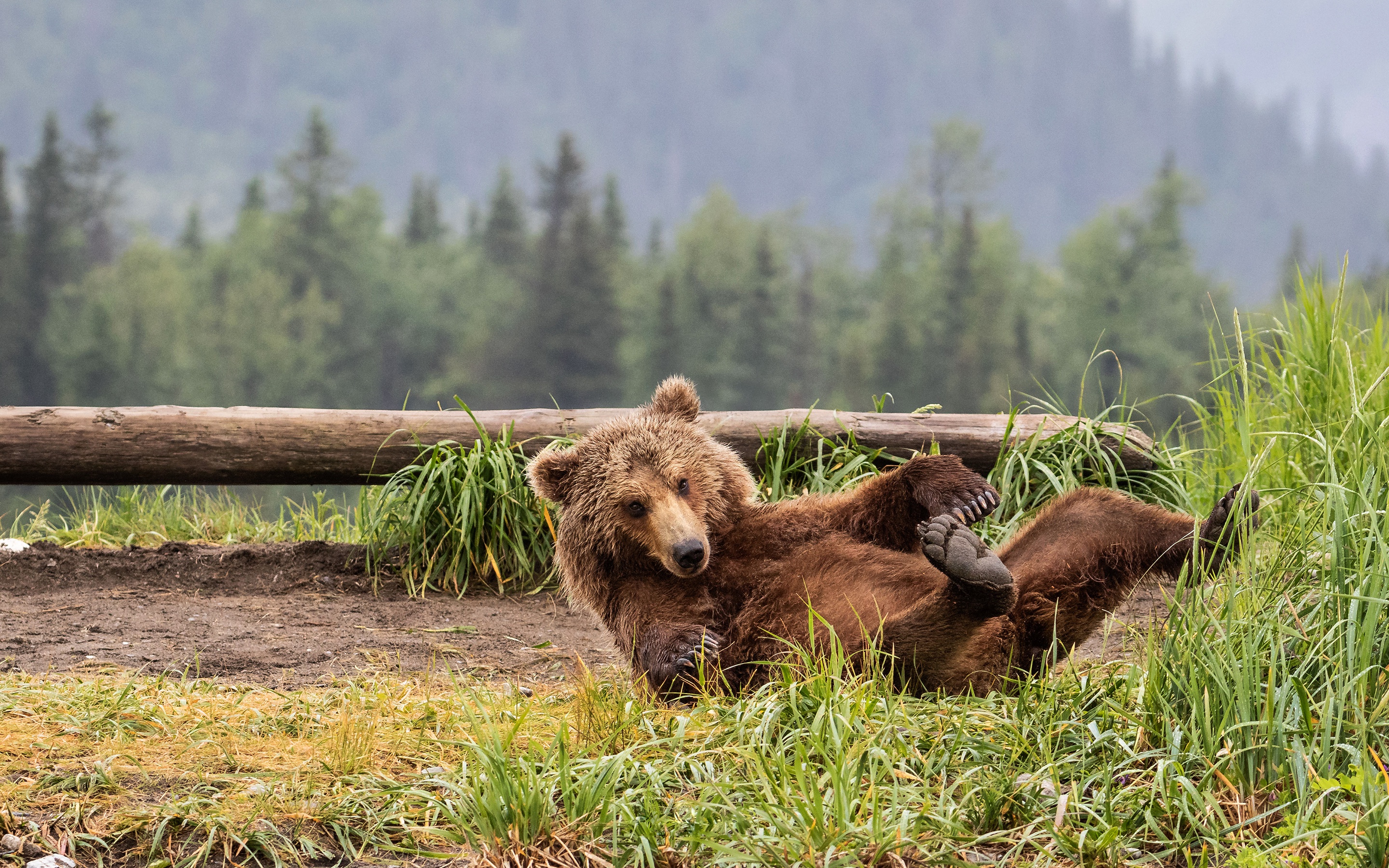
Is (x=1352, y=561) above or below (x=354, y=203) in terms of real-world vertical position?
below

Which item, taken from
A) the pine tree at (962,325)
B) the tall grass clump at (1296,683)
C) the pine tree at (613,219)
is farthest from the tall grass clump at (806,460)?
the pine tree at (613,219)

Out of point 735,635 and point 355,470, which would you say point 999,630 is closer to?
point 735,635

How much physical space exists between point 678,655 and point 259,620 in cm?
274

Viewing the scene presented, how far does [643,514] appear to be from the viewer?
3.38 m

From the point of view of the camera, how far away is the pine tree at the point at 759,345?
59.2 meters

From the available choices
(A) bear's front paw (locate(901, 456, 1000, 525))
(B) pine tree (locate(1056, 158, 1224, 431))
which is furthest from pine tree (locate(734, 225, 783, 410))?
(A) bear's front paw (locate(901, 456, 1000, 525))

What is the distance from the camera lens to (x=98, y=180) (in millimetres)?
53469

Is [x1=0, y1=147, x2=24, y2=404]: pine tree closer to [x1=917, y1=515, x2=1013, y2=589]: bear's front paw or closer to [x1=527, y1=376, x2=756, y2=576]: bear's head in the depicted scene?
[x1=527, y1=376, x2=756, y2=576]: bear's head

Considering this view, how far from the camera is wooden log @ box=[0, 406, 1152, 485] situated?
229 inches

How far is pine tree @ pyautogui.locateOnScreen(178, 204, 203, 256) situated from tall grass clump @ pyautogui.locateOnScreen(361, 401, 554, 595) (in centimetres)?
6429

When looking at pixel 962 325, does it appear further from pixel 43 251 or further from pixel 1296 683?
pixel 1296 683

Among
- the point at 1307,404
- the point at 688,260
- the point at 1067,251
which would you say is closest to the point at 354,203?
the point at 688,260

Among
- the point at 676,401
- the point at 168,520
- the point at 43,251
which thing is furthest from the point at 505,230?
the point at 676,401

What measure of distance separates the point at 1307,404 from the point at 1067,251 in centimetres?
5933
